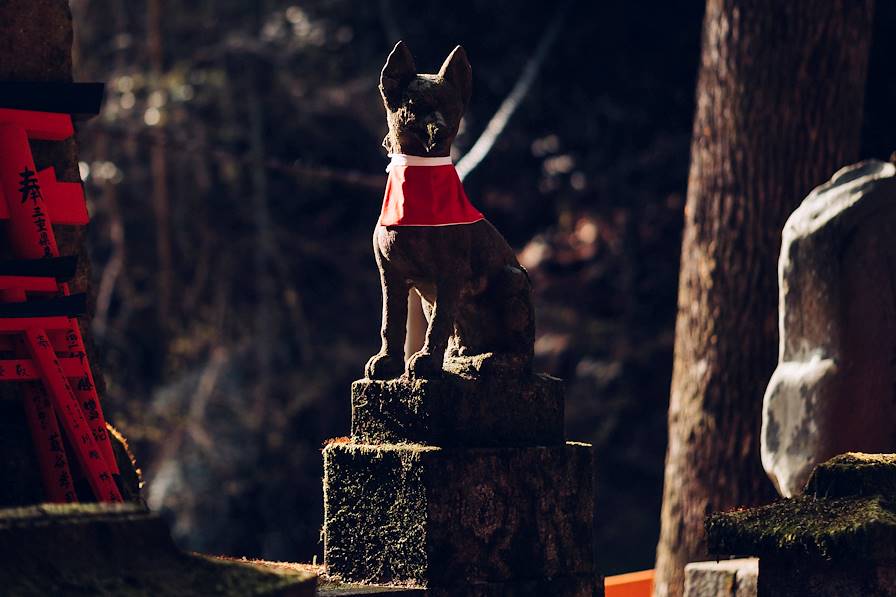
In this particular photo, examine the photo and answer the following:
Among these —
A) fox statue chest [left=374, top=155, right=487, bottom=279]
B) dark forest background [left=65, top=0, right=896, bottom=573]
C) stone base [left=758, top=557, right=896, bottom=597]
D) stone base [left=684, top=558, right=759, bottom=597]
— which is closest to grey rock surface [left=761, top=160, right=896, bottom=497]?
stone base [left=684, top=558, right=759, bottom=597]

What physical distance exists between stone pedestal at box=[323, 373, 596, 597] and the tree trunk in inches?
101

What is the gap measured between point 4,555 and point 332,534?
5.78 ft

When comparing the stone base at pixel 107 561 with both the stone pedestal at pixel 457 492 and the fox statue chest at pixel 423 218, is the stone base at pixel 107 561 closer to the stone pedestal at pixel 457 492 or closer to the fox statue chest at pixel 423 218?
the stone pedestal at pixel 457 492

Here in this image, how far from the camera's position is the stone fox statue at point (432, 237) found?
5.03 m

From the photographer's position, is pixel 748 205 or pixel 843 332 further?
pixel 748 205

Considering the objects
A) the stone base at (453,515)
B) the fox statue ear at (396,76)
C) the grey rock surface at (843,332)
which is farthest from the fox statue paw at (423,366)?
the grey rock surface at (843,332)

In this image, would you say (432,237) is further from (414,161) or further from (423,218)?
(414,161)

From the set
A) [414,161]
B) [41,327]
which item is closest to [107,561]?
[41,327]

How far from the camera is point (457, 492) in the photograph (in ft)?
16.2

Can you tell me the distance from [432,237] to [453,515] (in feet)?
2.94

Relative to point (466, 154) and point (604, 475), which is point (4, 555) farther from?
point (604, 475)

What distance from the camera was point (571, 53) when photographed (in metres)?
12.0

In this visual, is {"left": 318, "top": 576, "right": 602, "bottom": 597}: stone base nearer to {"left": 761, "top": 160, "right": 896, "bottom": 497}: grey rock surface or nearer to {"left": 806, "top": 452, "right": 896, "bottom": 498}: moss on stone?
{"left": 806, "top": 452, "right": 896, "bottom": 498}: moss on stone

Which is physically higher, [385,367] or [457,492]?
[385,367]
